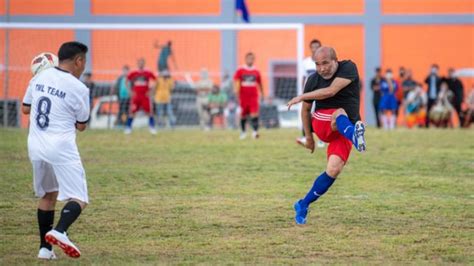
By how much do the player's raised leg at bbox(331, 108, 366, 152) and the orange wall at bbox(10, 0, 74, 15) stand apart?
23.5 meters

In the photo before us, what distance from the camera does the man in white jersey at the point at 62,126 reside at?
807 cm

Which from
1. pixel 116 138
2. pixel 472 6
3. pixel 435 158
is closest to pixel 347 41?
pixel 472 6

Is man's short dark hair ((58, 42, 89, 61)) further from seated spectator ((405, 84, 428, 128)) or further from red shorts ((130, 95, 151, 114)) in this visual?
seated spectator ((405, 84, 428, 128))

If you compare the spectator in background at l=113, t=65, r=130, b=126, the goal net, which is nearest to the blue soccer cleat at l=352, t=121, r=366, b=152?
the goal net

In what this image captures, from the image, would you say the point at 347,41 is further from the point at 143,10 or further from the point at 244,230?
the point at 244,230

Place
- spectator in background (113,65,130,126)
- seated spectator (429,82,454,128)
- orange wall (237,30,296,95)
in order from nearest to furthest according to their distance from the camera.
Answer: spectator in background (113,65,130,126) < seated spectator (429,82,454,128) < orange wall (237,30,296,95)

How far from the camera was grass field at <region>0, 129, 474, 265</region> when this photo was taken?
8.70 metres

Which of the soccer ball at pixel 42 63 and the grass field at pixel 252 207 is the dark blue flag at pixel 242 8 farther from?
the soccer ball at pixel 42 63

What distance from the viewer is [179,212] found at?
36.6 ft

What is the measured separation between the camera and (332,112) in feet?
33.2

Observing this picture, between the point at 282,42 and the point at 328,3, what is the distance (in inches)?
233

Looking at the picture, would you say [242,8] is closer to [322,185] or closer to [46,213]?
[322,185]

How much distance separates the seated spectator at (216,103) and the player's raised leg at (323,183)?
19.2 metres

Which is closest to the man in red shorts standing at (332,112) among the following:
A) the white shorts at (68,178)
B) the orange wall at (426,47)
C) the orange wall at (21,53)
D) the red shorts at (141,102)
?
the white shorts at (68,178)
